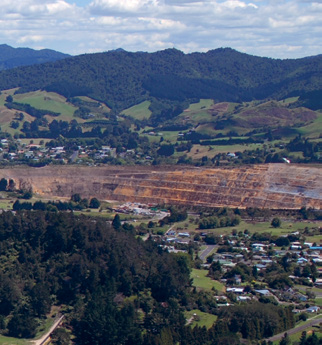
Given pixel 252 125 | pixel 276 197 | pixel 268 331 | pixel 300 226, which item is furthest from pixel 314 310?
pixel 252 125

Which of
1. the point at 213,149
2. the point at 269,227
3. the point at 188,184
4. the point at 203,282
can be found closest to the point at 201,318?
the point at 203,282

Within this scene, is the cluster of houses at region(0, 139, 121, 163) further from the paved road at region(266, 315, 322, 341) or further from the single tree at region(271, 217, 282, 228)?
the paved road at region(266, 315, 322, 341)

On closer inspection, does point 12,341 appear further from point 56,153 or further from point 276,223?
point 56,153

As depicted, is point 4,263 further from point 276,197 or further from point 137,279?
point 276,197

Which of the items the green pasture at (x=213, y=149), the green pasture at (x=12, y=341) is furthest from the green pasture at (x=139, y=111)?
the green pasture at (x=12, y=341)

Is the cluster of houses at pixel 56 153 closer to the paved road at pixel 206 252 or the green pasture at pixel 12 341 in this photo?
the paved road at pixel 206 252

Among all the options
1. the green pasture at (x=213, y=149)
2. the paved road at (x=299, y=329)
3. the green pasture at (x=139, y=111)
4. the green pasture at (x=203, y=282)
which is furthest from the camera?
the green pasture at (x=139, y=111)

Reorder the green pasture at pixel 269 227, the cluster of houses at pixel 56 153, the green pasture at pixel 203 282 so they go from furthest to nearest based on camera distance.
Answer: the cluster of houses at pixel 56 153 < the green pasture at pixel 269 227 < the green pasture at pixel 203 282
